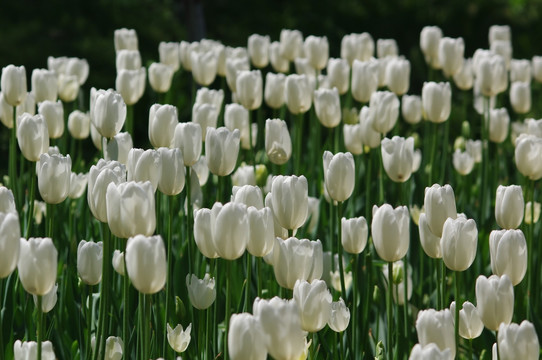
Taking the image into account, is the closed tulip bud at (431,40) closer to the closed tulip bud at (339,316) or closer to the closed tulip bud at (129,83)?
the closed tulip bud at (129,83)

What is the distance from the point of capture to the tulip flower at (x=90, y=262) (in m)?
2.30

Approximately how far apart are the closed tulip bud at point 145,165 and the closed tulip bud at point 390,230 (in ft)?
1.88

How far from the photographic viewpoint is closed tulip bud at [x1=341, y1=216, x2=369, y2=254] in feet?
8.14

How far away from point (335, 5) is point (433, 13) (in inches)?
38.8

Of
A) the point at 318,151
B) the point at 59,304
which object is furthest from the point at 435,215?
the point at 318,151

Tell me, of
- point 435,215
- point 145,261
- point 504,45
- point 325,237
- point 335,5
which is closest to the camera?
point 145,261

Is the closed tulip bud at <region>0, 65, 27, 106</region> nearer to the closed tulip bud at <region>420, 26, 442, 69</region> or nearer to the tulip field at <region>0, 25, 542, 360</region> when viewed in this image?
the tulip field at <region>0, 25, 542, 360</region>

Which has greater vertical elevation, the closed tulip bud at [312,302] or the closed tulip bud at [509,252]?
the closed tulip bud at [509,252]

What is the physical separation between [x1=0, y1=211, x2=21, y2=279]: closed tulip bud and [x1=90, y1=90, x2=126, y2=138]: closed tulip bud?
37.1 inches

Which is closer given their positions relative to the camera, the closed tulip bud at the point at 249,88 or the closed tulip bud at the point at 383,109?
the closed tulip bud at the point at 383,109

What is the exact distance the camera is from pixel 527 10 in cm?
873

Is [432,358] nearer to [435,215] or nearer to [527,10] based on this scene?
[435,215]

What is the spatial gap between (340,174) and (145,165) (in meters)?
0.56

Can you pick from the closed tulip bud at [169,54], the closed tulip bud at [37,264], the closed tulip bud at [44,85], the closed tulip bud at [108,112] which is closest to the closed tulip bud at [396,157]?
the closed tulip bud at [108,112]
